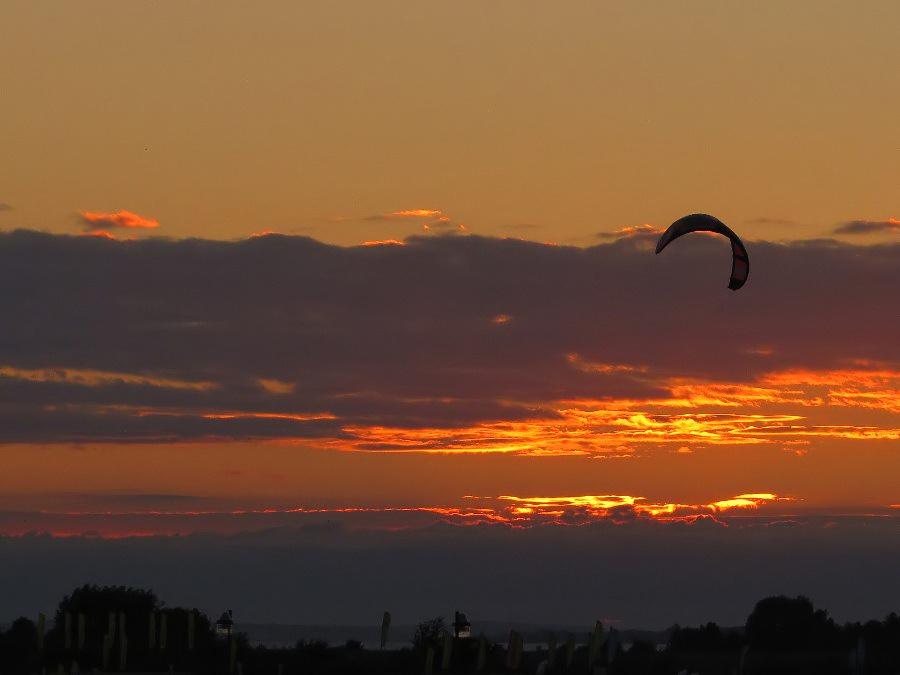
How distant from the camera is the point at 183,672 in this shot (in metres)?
96.6

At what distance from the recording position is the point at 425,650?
101375mm

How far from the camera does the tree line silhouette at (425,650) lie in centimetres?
9050

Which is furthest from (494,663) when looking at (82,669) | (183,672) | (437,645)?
(82,669)

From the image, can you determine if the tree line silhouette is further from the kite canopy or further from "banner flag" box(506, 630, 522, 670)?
the kite canopy

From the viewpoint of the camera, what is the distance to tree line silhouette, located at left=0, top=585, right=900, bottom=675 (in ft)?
297

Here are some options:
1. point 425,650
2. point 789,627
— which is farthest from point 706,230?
point 789,627

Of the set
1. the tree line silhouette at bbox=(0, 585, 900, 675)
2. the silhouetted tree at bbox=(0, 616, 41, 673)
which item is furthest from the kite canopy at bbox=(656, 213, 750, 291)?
the silhouetted tree at bbox=(0, 616, 41, 673)

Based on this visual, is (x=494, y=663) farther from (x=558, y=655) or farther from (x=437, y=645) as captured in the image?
(x=558, y=655)

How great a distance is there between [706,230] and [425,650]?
4592 centimetres

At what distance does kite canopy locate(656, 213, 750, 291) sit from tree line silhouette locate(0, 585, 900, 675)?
51.0 feet

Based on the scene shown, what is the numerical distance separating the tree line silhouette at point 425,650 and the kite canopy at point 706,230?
1556 cm

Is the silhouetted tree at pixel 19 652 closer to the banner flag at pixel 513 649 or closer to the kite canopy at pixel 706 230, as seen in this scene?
the banner flag at pixel 513 649

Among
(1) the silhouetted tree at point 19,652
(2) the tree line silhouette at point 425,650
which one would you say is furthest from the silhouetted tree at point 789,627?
(1) the silhouetted tree at point 19,652

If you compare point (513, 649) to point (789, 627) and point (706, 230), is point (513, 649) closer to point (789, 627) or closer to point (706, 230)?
point (706, 230)
